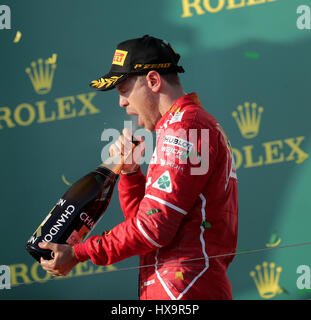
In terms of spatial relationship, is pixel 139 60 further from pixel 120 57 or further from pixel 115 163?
pixel 115 163

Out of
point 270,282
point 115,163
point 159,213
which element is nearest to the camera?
point 159,213

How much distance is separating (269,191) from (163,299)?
123 cm

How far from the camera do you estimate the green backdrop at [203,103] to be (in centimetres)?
218

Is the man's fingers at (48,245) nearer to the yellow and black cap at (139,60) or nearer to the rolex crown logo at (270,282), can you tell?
the yellow and black cap at (139,60)

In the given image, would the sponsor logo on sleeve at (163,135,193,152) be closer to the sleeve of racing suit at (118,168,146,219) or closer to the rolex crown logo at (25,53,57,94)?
the sleeve of racing suit at (118,168,146,219)

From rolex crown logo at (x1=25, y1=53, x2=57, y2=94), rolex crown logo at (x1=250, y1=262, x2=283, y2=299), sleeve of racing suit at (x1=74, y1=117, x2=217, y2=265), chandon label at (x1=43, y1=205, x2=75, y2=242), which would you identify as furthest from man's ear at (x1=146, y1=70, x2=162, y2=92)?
rolex crown logo at (x1=250, y1=262, x2=283, y2=299)

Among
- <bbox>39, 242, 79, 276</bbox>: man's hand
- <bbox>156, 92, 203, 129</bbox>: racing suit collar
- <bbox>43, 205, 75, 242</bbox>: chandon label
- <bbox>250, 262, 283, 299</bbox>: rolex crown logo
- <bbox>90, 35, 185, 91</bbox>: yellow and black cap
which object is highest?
<bbox>90, 35, 185, 91</bbox>: yellow and black cap

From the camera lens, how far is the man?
103cm

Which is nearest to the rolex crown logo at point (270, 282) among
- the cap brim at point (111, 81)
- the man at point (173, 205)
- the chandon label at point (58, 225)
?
the man at point (173, 205)

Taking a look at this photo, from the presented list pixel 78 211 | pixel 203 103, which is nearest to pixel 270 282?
pixel 203 103

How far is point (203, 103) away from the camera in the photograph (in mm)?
2197

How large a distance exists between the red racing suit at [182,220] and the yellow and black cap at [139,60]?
113mm

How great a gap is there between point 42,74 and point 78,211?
1129mm

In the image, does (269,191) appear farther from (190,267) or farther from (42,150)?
(190,267)
